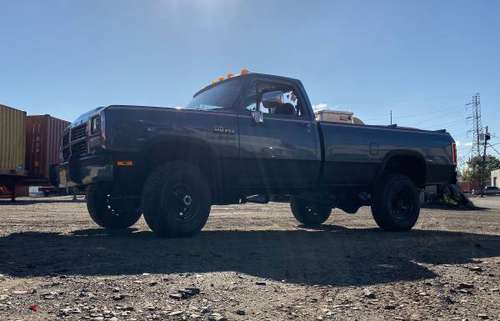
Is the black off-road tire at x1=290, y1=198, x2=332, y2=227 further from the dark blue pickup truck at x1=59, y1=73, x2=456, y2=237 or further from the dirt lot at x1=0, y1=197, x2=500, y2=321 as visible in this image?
the dirt lot at x1=0, y1=197, x2=500, y2=321

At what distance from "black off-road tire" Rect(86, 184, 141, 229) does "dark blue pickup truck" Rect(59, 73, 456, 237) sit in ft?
0.05

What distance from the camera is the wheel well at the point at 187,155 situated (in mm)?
6020

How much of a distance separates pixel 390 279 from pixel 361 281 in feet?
0.97

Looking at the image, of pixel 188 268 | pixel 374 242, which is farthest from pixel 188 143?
pixel 374 242

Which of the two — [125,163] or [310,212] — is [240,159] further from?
[310,212]

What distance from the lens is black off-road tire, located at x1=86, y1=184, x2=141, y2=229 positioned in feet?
23.8

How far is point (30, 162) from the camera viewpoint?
737 inches

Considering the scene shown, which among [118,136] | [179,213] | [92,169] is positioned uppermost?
[118,136]

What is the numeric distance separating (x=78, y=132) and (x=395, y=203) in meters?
5.41

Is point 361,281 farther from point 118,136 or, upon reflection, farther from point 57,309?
point 118,136

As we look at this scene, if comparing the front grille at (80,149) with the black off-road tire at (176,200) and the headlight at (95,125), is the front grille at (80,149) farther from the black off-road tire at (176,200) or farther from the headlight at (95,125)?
the black off-road tire at (176,200)

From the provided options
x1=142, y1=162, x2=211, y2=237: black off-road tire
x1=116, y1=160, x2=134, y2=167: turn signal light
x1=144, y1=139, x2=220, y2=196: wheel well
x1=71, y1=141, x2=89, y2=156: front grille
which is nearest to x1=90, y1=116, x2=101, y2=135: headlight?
x1=71, y1=141, x2=89, y2=156: front grille

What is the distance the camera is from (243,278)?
3936 millimetres

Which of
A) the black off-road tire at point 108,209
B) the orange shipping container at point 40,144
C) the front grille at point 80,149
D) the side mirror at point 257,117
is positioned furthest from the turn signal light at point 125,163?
the orange shipping container at point 40,144
